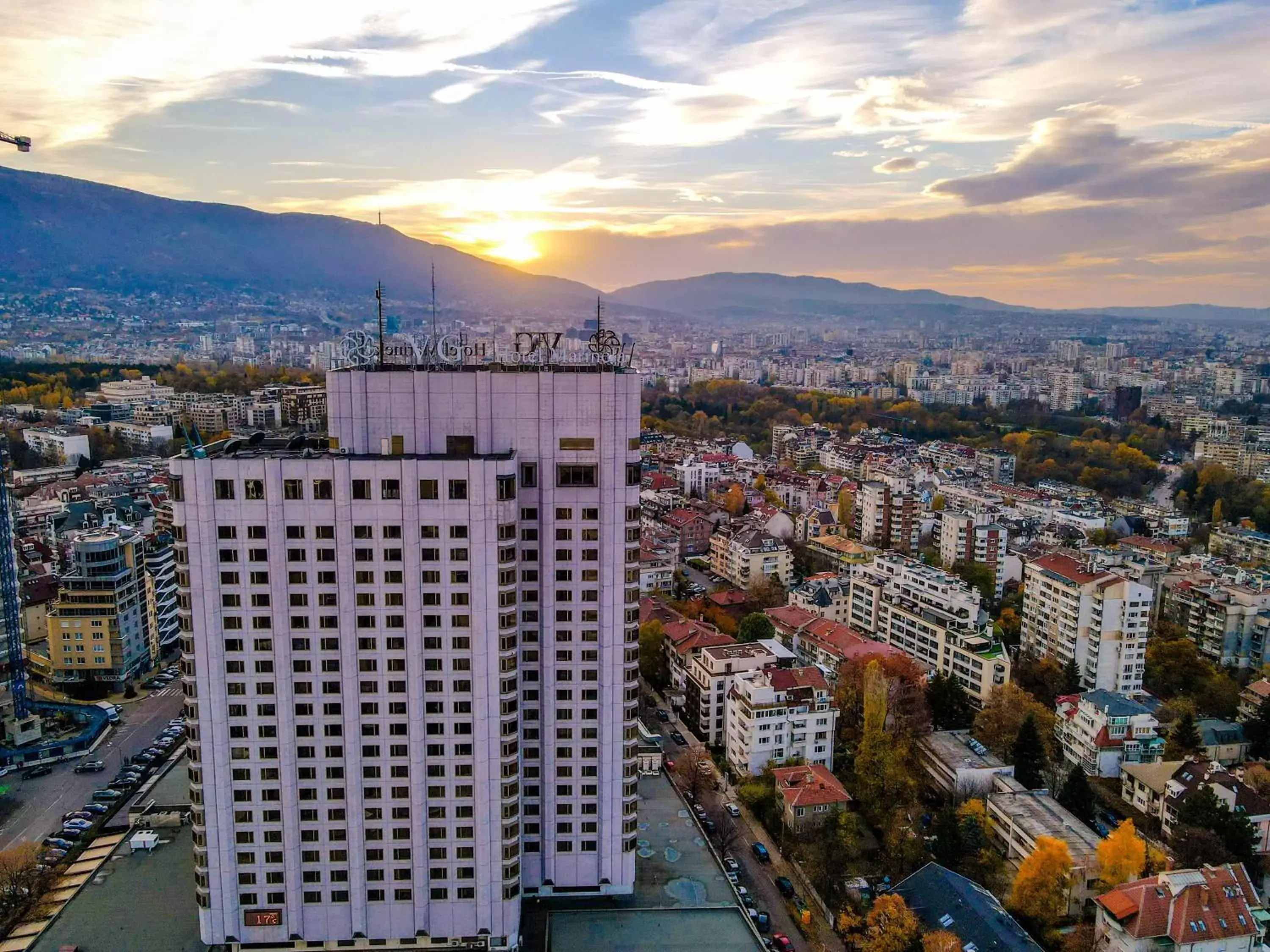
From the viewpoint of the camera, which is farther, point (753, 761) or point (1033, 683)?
point (1033, 683)

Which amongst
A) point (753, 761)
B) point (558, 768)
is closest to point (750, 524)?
point (753, 761)

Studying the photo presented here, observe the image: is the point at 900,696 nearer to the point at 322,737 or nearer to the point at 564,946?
the point at 564,946

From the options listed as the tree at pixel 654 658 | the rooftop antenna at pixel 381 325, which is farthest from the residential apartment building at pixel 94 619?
the rooftop antenna at pixel 381 325

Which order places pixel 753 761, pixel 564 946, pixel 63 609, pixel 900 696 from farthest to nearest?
pixel 63 609, pixel 900 696, pixel 753 761, pixel 564 946

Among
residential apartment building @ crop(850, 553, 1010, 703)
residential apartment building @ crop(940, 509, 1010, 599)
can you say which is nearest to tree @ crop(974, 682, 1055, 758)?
residential apartment building @ crop(850, 553, 1010, 703)

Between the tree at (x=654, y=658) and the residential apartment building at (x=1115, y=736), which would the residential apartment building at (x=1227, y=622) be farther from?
the tree at (x=654, y=658)

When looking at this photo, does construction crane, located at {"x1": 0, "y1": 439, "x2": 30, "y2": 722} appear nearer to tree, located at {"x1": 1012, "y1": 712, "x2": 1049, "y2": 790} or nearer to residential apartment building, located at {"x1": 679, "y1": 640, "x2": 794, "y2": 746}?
residential apartment building, located at {"x1": 679, "y1": 640, "x2": 794, "y2": 746}

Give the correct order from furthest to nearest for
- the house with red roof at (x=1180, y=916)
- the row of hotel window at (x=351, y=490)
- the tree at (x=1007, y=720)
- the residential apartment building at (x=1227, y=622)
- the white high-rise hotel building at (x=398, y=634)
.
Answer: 1. the residential apartment building at (x=1227, y=622)
2. the tree at (x=1007, y=720)
3. the house with red roof at (x=1180, y=916)
4. the white high-rise hotel building at (x=398, y=634)
5. the row of hotel window at (x=351, y=490)
